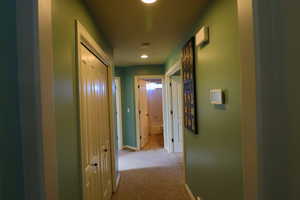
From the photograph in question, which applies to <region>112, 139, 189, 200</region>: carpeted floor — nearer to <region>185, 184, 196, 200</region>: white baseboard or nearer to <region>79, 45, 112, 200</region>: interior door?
<region>185, 184, 196, 200</region>: white baseboard

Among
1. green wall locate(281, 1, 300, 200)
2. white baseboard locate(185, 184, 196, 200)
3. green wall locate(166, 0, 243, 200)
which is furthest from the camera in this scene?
white baseboard locate(185, 184, 196, 200)

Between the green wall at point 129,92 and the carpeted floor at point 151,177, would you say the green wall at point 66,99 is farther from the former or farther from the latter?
the green wall at point 129,92

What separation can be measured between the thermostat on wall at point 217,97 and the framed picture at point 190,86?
0.62 metres

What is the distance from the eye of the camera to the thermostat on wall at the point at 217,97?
164cm

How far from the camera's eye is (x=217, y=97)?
1.71 m

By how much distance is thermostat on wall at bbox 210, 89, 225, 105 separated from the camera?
1639 mm

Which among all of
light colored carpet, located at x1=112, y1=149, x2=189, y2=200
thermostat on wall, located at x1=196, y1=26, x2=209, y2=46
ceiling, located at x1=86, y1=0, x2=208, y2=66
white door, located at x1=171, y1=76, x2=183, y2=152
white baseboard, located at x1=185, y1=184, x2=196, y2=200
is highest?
ceiling, located at x1=86, y1=0, x2=208, y2=66

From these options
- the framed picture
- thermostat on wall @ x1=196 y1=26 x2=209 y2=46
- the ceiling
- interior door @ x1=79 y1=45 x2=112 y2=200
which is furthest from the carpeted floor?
the ceiling

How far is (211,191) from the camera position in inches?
79.4

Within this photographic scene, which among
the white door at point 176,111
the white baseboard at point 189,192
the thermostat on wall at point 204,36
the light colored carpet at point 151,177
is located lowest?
the light colored carpet at point 151,177

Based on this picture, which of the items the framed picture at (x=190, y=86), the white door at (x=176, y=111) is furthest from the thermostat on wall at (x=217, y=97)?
the white door at (x=176, y=111)

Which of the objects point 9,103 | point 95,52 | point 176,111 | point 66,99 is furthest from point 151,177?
point 9,103

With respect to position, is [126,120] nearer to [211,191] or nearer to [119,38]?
[119,38]

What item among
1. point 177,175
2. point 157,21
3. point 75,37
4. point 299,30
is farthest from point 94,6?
point 177,175
